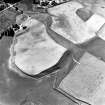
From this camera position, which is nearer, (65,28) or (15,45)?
(15,45)

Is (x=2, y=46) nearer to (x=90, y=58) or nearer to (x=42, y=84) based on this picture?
(x=42, y=84)

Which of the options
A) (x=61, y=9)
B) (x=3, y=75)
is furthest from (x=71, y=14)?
(x=3, y=75)

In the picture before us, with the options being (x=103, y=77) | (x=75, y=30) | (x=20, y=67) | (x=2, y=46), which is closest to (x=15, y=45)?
(x=2, y=46)

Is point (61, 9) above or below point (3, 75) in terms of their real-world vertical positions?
above

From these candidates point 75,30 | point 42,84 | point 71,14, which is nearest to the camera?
point 42,84

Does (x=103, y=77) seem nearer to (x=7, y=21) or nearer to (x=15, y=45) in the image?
(x=15, y=45)

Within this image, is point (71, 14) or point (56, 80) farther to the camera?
point (71, 14)

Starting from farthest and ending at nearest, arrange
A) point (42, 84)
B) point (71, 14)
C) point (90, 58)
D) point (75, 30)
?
1. point (71, 14)
2. point (75, 30)
3. point (90, 58)
4. point (42, 84)

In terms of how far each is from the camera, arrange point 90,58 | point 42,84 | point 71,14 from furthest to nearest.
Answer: point 71,14
point 90,58
point 42,84
